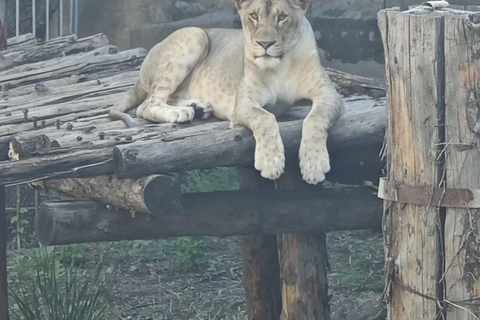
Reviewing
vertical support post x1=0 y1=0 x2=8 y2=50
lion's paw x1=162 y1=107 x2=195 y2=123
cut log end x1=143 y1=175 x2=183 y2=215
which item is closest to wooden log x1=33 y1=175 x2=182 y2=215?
cut log end x1=143 y1=175 x2=183 y2=215

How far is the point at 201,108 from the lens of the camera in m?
4.40

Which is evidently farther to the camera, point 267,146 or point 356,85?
point 356,85

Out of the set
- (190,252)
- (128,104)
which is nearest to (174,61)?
(128,104)

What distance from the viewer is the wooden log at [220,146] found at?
343 cm

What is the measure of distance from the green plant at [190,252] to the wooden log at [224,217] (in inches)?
87.9

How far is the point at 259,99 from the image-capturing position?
4273 mm

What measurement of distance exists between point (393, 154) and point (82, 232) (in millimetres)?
1347

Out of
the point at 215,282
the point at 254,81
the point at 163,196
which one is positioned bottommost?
the point at 215,282

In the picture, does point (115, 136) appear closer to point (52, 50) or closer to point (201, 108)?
point (201, 108)

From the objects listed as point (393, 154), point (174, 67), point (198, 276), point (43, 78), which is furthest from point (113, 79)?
point (393, 154)

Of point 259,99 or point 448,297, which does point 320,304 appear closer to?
point 259,99

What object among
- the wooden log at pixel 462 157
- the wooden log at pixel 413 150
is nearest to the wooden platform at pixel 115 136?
the wooden log at pixel 413 150

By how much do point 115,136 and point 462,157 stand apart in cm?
139

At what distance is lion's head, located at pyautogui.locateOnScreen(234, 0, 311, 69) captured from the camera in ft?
13.6
